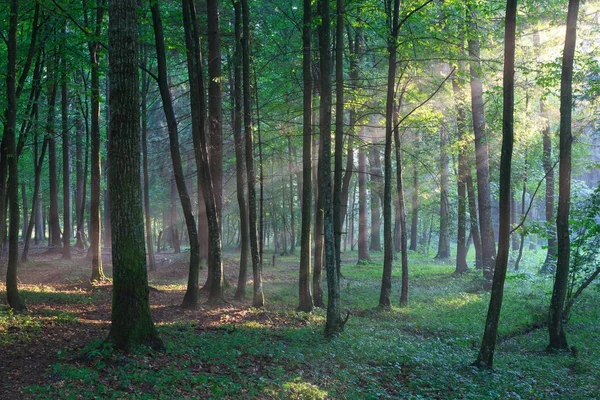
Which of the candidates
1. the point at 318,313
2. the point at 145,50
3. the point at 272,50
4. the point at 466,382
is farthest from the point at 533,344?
the point at 145,50

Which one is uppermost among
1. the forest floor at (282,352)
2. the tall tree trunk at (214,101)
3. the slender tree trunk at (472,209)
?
the tall tree trunk at (214,101)

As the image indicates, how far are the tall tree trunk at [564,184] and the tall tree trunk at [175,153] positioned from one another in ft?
28.8

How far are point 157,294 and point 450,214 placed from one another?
20442 millimetres

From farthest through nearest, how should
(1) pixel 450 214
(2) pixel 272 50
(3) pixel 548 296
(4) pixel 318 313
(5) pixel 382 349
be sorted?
1. (1) pixel 450 214
2. (2) pixel 272 50
3. (3) pixel 548 296
4. (4) pixel 318 313
5. (5) pixel 382 349

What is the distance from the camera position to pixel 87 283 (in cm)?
1506

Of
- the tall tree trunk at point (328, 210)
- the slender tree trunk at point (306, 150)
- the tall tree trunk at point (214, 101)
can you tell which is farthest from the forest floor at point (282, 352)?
the tall tree trunk at point (214, 101)

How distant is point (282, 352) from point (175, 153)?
18.9 ft

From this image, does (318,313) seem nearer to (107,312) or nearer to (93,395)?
(107,312)

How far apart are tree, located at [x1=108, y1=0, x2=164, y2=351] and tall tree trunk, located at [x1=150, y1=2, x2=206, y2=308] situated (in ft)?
11.7

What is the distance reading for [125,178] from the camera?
716 centimetres

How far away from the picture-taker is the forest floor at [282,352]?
21.7ft

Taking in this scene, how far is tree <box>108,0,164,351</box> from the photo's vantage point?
23.4ft

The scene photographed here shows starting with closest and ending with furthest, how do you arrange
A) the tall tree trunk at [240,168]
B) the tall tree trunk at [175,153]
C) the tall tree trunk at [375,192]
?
the tall tree trunk at [175,153]
the tall tree trunk at [240,168]
the tall tree trunk at [375,192]

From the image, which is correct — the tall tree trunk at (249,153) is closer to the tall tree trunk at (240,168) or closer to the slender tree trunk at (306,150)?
the tall tree trunk at (240,168)
